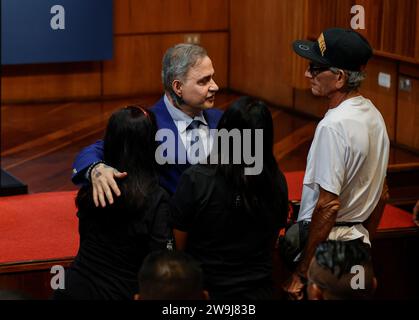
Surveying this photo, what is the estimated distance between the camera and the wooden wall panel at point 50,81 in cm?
734

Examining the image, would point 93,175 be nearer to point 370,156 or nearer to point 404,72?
point 370,156

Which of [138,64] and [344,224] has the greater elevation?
[138,64]

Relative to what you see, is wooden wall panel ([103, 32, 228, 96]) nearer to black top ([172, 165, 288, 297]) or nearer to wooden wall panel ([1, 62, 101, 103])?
wooden wall panel ([1, 62, 101, 103])

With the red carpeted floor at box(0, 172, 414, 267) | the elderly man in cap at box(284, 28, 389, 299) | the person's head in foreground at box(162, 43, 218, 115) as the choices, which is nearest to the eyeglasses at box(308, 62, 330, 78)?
the elderly man in cap at box(284, 28, 389, 299)

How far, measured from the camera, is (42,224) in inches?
159

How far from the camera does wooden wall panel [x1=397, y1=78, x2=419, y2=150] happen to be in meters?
5.59

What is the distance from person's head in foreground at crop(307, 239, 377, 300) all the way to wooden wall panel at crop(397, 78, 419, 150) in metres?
3.31

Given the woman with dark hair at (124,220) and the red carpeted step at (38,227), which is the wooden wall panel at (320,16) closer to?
the red carpeted step at (38,227)

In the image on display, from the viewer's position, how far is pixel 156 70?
7.62 m

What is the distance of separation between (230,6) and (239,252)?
521 cm

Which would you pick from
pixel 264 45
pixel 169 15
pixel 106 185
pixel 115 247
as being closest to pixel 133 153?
pixel 106 185

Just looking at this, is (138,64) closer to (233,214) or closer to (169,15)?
(169,15)

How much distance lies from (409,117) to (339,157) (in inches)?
115
